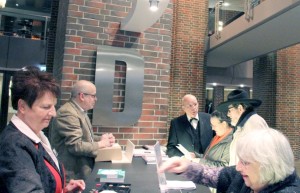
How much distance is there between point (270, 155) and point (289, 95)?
342 inches

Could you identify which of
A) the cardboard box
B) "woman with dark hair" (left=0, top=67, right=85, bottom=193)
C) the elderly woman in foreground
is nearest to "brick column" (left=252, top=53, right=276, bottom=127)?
the cardboard box

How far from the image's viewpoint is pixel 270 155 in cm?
128

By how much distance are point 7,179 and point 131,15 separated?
2.13 m

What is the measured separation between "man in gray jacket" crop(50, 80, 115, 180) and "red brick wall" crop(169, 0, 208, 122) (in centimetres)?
574

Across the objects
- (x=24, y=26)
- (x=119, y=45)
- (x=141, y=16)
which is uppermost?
(x=24, y=26)

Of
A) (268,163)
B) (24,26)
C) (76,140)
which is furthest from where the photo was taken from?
(24,26)

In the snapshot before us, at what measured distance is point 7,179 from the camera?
115 cm

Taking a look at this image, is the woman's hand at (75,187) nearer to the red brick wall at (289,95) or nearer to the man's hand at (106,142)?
the man's hand at (106,142)

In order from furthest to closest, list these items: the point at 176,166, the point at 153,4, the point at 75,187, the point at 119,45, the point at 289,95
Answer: the point at 289,95
the point at 119,45
the point at 153,4
the point at 176,166
the point at 75,187

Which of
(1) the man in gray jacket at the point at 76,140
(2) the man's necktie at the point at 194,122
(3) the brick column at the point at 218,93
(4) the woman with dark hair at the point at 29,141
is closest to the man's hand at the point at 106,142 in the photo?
(1) the man in gray jacket at the point at 76,140

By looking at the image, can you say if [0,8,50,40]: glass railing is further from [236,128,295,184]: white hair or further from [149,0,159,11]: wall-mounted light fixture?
[236,128,295,184]: white hair

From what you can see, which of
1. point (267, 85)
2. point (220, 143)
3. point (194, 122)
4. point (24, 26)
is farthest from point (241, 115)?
point (24, 26)

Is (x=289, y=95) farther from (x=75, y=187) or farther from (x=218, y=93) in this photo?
(x=75, y=187)

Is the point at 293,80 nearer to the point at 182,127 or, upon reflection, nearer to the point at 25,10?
the point at 182,127
